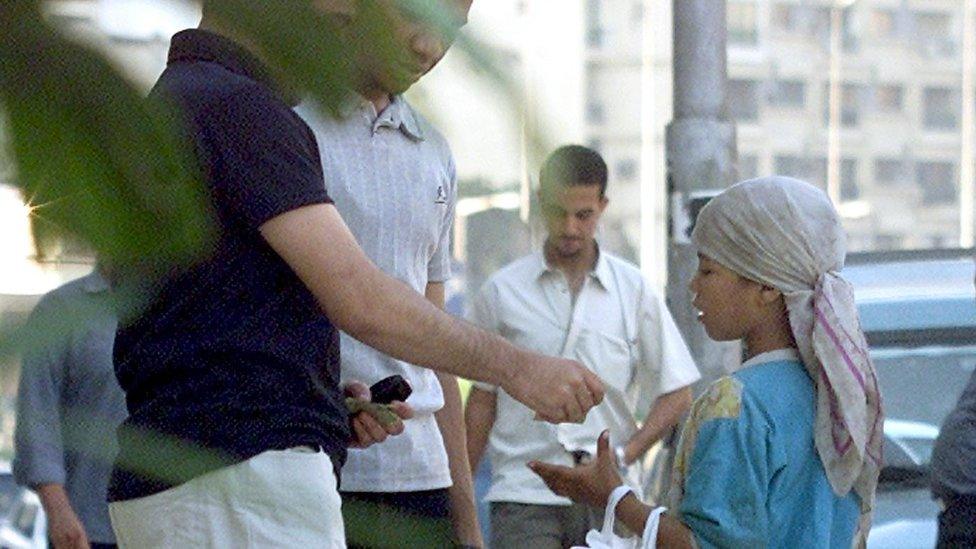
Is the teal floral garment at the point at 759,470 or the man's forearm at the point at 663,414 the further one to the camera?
the man's forearm at the point at 663,414

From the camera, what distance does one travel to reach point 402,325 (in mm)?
2346

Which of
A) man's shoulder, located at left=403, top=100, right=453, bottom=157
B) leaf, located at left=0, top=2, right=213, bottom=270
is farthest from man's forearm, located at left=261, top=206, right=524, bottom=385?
leaf, located at left=0, top=2, right=213, bottom=270

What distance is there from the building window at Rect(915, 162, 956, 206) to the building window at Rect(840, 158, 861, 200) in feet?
0.10

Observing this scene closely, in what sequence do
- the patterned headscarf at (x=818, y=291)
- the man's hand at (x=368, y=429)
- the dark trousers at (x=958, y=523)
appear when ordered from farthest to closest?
the dark trousers at (x=958, y=523) → the patterned headscarf at (x=818, y=291) → the man's hand at (x=368, y=429)

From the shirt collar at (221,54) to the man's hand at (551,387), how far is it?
1429mm

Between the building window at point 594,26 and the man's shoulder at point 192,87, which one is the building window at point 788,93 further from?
the man's shoulder at point 192,87

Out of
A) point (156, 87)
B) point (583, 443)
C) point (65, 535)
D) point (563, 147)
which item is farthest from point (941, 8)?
point (583, 443)

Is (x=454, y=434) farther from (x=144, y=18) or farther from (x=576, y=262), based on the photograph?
(x=144, y=18)

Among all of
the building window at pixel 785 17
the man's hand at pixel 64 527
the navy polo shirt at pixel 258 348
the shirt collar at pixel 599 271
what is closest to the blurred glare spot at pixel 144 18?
the building window at pixel 785 17

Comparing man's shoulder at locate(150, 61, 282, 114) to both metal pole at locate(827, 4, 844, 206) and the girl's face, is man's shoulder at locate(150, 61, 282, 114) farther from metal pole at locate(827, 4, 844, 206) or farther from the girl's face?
the girl's face

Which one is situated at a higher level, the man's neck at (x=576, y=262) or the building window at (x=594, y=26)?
the building window at (x=594, y=26)

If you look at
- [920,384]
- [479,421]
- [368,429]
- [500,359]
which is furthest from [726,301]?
[920,384]

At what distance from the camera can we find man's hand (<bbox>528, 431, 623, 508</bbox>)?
Answer: 298 cm

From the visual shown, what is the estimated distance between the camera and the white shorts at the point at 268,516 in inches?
87.6
